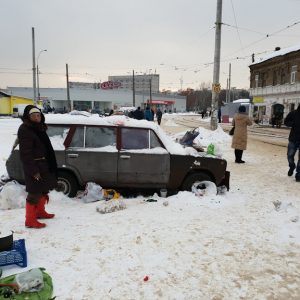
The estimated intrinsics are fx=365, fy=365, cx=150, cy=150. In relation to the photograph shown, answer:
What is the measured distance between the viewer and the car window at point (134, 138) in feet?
22.7

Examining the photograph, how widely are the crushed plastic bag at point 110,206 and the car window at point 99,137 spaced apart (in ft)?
3.99

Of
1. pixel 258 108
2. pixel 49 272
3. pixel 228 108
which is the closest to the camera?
pixel 49 272

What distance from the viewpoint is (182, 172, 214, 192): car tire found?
22.8 feet

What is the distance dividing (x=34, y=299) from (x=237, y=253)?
94.9 inches

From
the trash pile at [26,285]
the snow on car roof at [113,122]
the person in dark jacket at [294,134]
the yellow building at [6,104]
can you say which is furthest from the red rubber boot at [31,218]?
the yellow building at [6,104]

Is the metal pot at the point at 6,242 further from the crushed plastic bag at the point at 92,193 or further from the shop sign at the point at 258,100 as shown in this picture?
the shop sign at the point at 258,100

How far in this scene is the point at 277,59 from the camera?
40.2 m

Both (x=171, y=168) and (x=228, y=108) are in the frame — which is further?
(x=228, y=108)

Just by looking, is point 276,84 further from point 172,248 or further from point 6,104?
point 172,248

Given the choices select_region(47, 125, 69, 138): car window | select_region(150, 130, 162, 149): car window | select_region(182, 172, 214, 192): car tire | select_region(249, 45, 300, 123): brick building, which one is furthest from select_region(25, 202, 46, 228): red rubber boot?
select_region(249, 45, 300, 123): brick building

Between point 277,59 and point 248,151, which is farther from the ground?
point 277,59

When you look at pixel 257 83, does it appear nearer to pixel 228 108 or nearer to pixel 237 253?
pixel 228 108

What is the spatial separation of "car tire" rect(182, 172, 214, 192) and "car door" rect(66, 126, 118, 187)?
1335 mm

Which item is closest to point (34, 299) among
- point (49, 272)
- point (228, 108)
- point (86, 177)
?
point (49, 272)
